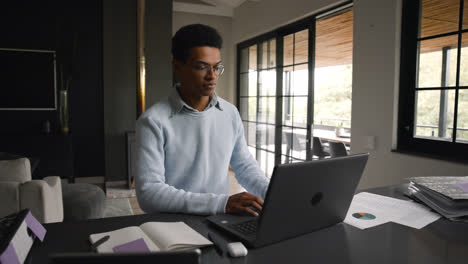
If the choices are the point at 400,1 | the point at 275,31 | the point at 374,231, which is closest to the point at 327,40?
the point at 275,31

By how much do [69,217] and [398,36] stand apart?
9.39 feet

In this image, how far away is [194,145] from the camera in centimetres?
143

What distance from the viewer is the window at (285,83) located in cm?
392

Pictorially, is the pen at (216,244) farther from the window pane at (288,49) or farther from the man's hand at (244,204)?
the window pane at (288,49)

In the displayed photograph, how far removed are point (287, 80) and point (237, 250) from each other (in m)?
3.67

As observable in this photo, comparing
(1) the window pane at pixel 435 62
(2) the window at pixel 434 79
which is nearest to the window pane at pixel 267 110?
(2) the window at pixel 434 79

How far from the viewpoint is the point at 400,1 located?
265 cm

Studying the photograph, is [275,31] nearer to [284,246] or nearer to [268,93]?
[268,93]

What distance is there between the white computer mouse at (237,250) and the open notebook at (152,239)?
64 millimetres

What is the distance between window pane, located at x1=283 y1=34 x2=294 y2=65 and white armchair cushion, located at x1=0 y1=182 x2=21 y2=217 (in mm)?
3247

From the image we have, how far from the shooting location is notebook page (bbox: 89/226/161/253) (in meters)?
0.87

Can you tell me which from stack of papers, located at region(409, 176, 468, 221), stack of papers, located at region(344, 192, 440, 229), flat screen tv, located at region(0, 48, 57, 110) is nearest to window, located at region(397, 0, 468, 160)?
stack of papers, located at region(409, 176, 468, 221)

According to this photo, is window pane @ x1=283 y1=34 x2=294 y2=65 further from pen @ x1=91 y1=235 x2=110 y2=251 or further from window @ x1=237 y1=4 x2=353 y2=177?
pen @ x1=91 y1=235 x2=110 y2=251

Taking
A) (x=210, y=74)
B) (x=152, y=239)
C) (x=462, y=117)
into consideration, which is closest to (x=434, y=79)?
(x=462, y=117)
